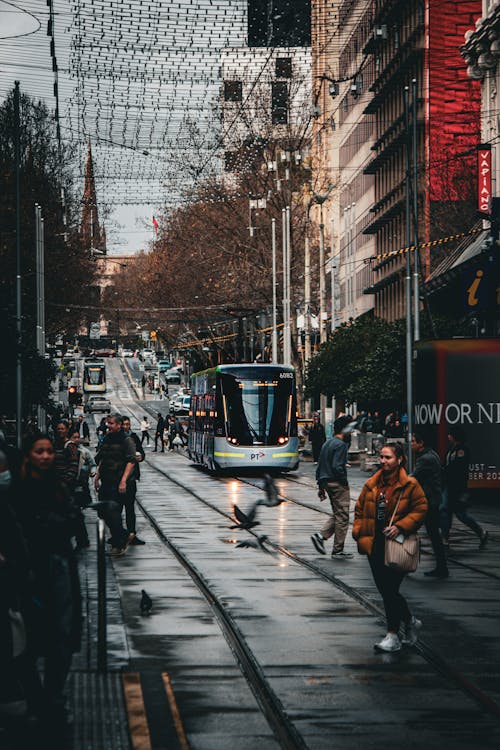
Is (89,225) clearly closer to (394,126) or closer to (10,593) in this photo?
(394,126)

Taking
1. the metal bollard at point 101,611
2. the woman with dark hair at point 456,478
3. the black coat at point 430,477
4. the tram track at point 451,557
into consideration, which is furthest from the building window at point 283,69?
the metal bollard at point 101,611

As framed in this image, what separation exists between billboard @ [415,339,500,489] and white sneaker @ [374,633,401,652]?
817 inches

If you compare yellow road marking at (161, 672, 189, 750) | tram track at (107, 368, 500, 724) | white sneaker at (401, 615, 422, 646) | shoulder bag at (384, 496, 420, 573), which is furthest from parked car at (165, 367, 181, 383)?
yellow road marking at (161, 672, 189, 750)

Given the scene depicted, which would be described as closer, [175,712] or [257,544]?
[175,712]

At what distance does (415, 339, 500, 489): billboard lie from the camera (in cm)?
3381

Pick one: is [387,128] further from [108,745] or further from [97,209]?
[108,745]

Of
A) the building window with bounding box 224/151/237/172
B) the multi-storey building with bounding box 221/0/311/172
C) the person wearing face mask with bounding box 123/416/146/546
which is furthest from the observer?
the building window with bounding box 224/151/237/172

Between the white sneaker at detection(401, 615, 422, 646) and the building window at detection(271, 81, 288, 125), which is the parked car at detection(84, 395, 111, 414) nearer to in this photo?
the building window at detection(271, 81, 288, 125)

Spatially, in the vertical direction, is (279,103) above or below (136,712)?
above

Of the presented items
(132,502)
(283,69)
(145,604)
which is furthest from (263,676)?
(283,69)

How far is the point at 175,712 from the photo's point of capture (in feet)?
34.0

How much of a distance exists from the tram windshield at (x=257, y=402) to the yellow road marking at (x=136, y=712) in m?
36.3

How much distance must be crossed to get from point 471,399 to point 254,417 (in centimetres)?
1489

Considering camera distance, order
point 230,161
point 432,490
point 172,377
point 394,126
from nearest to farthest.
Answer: point 432,490 < point 230,161 < point 394,126 < point 172,377
